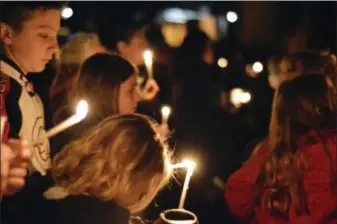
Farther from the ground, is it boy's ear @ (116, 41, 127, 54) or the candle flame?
boy's ear @ (116, 41, 127, 54)

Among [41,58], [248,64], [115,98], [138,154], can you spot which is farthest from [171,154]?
[41,58]

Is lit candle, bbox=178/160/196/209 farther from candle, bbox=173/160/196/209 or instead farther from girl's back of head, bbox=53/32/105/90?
girl's back of head, bbox=53/32/105/90

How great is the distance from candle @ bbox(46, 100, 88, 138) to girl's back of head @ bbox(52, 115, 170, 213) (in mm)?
59

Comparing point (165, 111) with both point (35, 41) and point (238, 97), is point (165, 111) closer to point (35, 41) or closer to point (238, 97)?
point (238, 97)

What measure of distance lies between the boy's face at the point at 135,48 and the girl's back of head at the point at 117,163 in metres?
0.19

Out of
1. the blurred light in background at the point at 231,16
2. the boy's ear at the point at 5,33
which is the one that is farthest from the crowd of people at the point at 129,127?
the blurred light in background at the point at 231,16

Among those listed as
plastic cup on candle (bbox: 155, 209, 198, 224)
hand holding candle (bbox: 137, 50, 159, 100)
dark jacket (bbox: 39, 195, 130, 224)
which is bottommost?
plastic cup on candle (bbox: 155, 209, 198, 224)

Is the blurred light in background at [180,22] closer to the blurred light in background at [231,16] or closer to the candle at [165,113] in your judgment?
the blurred light in background at [231,16]

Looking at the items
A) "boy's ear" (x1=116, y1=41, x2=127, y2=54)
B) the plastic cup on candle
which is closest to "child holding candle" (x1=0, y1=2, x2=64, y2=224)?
"boy's ear" (x1=116, y1=41, x2=127, y2=54)

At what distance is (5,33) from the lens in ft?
5.85

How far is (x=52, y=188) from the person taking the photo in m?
1.80

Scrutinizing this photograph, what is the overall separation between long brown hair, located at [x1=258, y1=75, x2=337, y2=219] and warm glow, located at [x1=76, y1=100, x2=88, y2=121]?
621mm

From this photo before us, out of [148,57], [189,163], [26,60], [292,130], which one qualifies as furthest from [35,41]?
[292,130]

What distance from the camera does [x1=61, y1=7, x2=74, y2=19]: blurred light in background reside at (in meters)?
1.82
